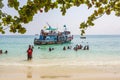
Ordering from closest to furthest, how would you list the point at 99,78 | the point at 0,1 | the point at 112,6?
the point at 0,1 → the point at 112,6 → the point at 99,78

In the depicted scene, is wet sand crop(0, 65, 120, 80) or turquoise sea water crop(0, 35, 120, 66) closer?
wet sand crop(0, 65, 120, 80)

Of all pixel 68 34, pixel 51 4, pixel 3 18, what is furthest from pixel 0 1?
pixel 68 34

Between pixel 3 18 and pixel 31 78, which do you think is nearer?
pixel 3 18

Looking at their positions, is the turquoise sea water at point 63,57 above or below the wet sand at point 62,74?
below

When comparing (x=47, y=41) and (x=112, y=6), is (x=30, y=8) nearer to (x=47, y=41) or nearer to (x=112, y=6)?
(x=112, y=6)

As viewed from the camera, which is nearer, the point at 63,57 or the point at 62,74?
the point at 62,74

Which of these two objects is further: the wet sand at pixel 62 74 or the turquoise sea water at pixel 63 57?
the turquoise sea water at pixel 63 57

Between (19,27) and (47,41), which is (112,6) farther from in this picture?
(47,41)

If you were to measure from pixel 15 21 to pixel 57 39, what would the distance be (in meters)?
76.1

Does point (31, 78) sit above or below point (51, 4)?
below

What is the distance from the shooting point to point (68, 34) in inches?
3430

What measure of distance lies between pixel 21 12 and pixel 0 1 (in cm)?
25

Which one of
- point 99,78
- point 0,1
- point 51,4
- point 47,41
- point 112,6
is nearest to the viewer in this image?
point 0,1

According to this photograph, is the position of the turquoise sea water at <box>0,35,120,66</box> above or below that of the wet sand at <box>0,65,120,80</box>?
below
